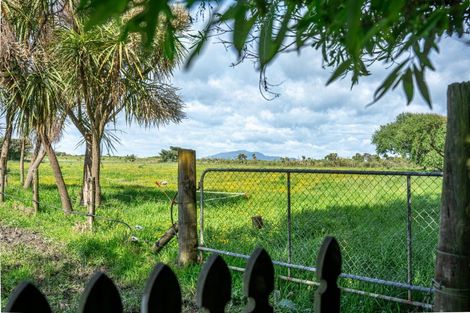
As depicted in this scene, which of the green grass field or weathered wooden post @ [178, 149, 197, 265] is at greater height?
weathered wooden post @ [178, 149, 197, 265]

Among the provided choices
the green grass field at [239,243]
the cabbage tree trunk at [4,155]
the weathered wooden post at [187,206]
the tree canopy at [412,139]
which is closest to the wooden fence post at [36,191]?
the green grass field at [239,243]

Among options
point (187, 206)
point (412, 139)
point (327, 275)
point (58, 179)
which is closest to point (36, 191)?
point (58, 179)

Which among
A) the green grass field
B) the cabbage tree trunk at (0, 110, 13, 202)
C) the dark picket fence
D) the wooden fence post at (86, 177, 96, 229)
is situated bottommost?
the green grass field

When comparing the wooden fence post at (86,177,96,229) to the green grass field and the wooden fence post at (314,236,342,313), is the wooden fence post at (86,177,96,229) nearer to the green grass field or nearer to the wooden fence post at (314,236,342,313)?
the green grass field

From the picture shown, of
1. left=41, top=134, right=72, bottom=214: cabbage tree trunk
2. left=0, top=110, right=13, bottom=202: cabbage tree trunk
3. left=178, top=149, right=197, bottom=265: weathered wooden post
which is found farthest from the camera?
left=0, top=110, right=13, bottom=202: cabbage tree trunk

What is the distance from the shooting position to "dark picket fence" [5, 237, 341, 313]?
66 cm

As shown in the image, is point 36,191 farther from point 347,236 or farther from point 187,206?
point 347,236

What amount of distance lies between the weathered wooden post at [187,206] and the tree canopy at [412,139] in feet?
32.0

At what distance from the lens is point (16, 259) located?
442cm

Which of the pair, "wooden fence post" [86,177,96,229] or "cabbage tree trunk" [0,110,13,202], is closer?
"wooden fence post" [86,177,96,229]

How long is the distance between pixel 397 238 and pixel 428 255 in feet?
1.86

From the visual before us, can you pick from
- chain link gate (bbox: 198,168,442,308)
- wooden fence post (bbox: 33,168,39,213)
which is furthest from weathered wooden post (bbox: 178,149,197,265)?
wooden fence post (bbox: 33,168,39,213)

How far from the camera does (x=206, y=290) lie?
2.55 feet

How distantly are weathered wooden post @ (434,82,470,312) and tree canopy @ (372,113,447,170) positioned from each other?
11.7m
